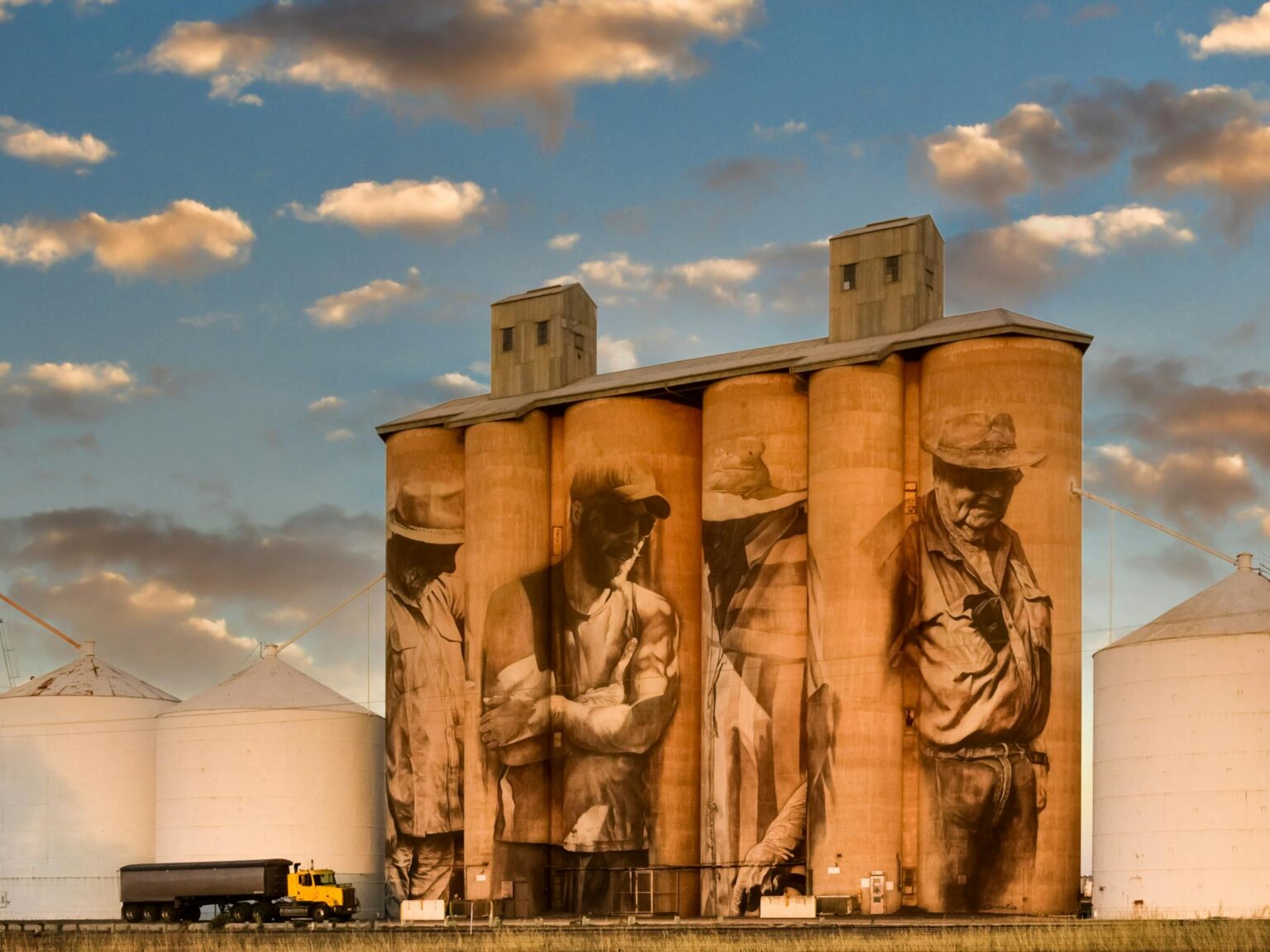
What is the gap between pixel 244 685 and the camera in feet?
355

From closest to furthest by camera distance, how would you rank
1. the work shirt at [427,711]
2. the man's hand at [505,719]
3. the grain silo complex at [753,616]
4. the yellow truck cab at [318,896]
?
the grain silo complex at [753,616]
the yellow truck cab at [318,896]
the man's hand at [505,719]
the work shirt at [427,711]

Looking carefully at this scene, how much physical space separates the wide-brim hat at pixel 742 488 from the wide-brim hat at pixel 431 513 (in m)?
16.2

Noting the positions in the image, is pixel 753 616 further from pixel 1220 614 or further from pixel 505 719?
pixel 1220 614

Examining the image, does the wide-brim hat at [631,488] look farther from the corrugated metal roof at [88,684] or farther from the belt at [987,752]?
the corrugated metal roof at [88,684]

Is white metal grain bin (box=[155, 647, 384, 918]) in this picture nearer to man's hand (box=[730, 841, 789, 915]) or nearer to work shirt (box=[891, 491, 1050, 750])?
man's hand (box=[730, 841, 789, 915])

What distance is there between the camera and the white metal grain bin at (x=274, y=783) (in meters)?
104

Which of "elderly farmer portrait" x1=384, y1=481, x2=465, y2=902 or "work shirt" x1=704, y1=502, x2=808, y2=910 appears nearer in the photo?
"work shirt" x1=704, y1=502, x2=808, y2=910

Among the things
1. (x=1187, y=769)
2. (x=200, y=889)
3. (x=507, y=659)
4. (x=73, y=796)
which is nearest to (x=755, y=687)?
(x=507, y=659)

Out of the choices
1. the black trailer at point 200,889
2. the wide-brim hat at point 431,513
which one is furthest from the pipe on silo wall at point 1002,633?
the black trailer at point 200,889

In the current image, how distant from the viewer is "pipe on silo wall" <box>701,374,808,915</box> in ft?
287

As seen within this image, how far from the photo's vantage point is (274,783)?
104 meters

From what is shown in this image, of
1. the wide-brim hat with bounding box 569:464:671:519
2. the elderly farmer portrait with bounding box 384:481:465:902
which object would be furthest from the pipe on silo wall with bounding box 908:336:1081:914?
the elderly farmer portrait with bounding box 384:481:465:902

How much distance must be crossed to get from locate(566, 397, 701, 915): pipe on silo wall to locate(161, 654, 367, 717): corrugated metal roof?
16959 millimetres

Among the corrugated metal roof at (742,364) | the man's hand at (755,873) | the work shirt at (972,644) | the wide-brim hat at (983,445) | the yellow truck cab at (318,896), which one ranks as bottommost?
the yellow truck cab at (318,896)
